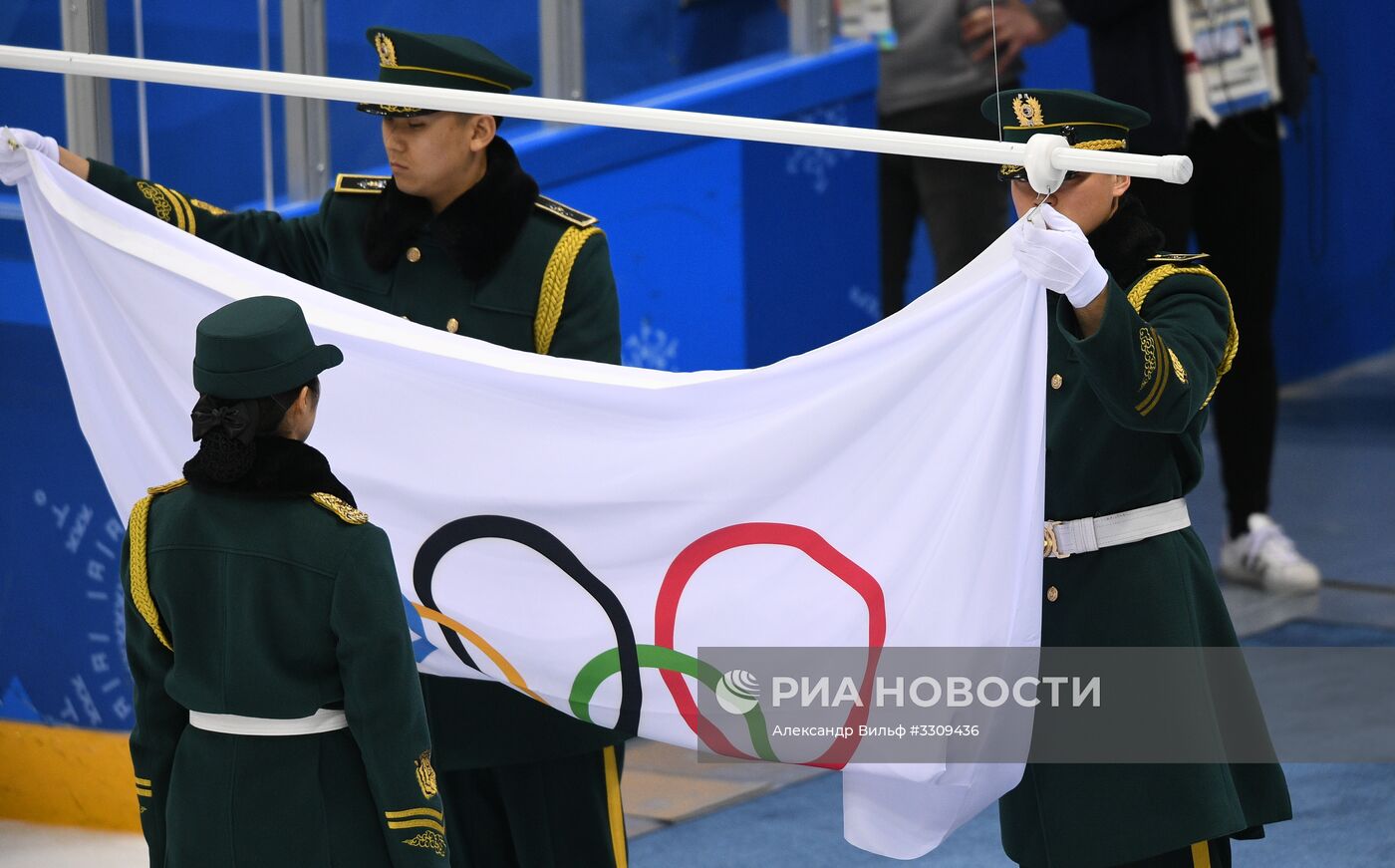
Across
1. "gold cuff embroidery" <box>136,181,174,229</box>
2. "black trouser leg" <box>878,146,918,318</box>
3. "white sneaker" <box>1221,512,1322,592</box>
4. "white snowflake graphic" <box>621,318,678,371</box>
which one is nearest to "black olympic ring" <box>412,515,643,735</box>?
"gold cuff embroidery" <box>136,181,174,229</box>

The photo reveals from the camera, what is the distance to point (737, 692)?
3.07 meters

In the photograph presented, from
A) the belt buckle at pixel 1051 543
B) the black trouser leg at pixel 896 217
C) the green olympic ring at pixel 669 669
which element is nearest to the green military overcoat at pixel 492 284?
the green olympic ring at pixel 669 669

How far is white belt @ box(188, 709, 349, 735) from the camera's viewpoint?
2656 millimetres

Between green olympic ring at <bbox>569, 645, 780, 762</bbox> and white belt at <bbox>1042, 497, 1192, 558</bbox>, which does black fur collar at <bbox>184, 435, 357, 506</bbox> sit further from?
white belt at <bbox>1042, 497, 1192, 558</bbox>

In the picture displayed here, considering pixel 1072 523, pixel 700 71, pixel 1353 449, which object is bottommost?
pixel 1353 449

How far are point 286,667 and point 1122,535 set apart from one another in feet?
4.09

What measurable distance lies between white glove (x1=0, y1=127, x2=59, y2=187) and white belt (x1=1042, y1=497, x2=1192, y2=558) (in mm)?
1763

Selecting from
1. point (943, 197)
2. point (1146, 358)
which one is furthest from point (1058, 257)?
point (943, 197)

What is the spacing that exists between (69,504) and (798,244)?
2.16 m

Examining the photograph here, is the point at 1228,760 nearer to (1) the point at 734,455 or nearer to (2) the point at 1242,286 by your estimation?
(1) the point at 734,455

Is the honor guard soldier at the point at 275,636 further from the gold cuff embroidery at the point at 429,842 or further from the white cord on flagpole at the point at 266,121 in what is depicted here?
the white cord on flagpole at the point at 266,121

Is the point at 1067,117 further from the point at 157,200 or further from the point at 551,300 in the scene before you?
the point at 157,200

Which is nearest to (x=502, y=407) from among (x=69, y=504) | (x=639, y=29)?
(x=69, y=504)

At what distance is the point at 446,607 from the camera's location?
3264mm
